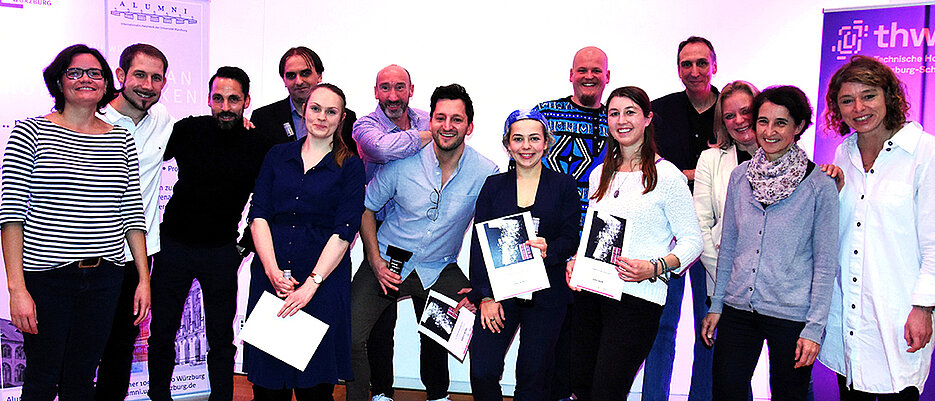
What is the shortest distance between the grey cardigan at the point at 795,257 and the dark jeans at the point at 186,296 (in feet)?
8.20

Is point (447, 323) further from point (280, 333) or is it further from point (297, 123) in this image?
point (297, 123)

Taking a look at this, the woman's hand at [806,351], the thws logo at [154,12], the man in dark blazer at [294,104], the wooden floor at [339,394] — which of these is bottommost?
the wooden floor at [339,394]

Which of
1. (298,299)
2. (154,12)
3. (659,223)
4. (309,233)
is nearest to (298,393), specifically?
(298,299)

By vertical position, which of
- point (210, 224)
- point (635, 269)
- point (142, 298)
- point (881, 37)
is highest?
point (881, 37)

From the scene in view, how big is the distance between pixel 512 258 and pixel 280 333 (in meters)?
1.12

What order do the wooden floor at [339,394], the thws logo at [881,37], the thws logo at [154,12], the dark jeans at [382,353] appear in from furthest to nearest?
the wooden floor at [339,394] < the thws logo at [154,12] < the thws logo at [881,37] < the dark jeans at [382,353]

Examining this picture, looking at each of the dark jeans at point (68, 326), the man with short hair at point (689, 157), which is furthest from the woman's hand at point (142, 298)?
the man with short hair at point (689, 157)

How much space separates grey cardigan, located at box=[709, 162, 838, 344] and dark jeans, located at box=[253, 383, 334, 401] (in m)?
1.92

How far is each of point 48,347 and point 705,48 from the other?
365cm

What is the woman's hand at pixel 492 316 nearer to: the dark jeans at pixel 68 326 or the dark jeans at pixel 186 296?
the dark jeans at pixel 186 296

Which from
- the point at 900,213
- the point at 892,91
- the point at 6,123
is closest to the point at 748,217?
the point at 900,213

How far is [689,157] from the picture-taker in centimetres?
377

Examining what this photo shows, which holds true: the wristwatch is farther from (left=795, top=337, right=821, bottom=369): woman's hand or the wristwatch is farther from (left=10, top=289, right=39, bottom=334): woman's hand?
(left=795, top=337, right=821, bottom=369): woman's hand

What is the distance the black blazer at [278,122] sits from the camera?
388 centimetres
